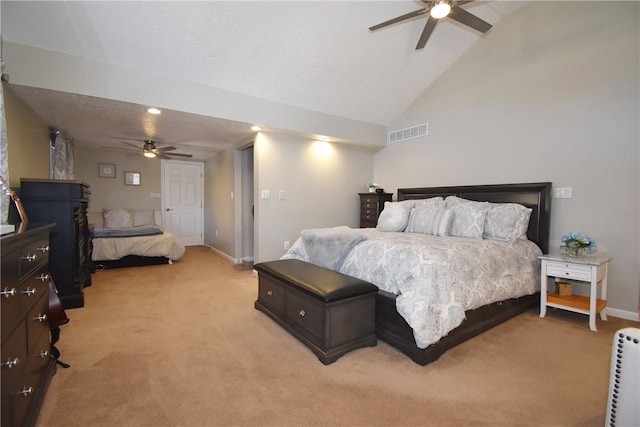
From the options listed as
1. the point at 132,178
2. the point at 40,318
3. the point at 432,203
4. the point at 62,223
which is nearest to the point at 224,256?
the point at 132,178

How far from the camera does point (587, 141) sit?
3.10 meters

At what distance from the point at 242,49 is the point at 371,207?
10.1ft

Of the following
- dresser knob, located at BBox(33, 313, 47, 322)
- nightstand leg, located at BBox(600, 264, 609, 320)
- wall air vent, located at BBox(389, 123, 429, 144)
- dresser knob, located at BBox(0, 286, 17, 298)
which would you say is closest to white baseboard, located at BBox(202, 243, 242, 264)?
wall air vent, located at BBox(389, 123, 429, 144)

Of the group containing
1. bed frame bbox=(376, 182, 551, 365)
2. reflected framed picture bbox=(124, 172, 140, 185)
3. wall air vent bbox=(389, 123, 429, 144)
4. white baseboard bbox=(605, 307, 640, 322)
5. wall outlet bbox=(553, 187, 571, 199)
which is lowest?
white baseboard bbox=(605, 307, 640, 322)

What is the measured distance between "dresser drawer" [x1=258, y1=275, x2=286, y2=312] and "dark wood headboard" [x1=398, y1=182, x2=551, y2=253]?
2902mm

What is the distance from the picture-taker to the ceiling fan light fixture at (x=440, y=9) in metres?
2.33

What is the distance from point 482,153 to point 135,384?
4435mm

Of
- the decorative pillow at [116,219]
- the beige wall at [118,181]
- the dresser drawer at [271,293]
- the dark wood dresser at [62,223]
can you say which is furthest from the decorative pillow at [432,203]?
the beige wall at [118,181]

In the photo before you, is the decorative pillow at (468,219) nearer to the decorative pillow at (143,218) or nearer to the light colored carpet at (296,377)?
the light colored carpet at (296,377)

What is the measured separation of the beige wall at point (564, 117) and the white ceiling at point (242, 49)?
0.49 metres

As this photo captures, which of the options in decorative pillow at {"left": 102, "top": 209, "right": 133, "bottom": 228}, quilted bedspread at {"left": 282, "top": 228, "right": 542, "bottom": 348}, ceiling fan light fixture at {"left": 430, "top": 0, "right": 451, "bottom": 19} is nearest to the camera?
quilted bedspread at {"left": 282, "top": 228, "right": 542, "bottom": 348}

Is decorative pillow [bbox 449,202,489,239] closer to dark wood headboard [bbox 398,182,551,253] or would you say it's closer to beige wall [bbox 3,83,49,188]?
dark wood headboard [bbox 398,182,551,253]

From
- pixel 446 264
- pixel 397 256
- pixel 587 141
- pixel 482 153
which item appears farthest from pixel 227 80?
pixel 587 141

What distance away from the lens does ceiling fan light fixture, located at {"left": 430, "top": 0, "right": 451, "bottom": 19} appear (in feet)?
7.65
